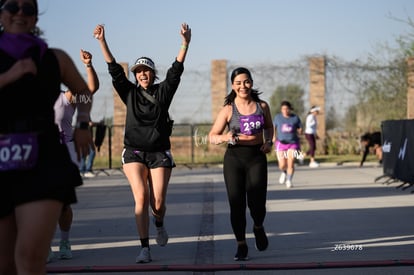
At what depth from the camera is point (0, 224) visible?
4.52m

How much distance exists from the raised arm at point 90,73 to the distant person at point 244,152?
5.20 feet

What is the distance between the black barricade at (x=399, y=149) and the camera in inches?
607

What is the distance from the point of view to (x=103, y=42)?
778 centimetres

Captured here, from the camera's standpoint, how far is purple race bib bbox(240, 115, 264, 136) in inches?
323

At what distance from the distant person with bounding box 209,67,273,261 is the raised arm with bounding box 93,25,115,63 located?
1.27 metres

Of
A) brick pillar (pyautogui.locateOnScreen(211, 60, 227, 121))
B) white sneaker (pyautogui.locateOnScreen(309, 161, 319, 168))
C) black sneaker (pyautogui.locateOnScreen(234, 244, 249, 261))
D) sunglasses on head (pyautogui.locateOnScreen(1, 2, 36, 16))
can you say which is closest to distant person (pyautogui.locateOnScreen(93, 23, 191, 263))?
black sneaker (pyautogui.locateOnScreen(234, 244, 249, 261))

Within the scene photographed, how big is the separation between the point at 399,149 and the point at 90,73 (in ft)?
36.2

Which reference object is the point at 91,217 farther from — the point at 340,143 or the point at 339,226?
the point at 340,143

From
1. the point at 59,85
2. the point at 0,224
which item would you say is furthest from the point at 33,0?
the point at 0,224

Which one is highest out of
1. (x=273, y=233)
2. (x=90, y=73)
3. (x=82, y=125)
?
(x=90, y=73)

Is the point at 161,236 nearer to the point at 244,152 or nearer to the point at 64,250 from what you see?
the point at 64,250

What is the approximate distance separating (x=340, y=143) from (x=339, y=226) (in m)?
19.8

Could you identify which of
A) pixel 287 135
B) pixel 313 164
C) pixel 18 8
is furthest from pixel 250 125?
pixel 313 164

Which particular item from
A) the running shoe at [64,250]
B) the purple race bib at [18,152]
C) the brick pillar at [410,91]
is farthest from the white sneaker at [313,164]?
the purple race bib at [18,152]
